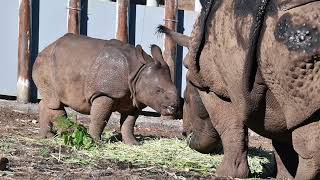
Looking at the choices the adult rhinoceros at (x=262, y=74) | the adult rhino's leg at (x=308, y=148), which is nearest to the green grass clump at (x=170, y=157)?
the adult rhinoceros at (x=262, y=74)

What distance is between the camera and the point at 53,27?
13383 mm

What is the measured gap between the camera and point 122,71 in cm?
945

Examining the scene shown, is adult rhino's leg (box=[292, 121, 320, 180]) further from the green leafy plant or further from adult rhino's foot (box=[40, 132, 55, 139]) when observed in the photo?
adult rhino's foot (box=[40, 132, 55, 139])

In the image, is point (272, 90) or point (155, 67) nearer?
point (272, 90)

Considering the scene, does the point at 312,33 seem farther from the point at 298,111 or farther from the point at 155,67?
the point at 155,67

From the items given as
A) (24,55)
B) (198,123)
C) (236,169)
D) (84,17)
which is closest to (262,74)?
(236,169)

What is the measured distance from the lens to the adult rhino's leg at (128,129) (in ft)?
31.5

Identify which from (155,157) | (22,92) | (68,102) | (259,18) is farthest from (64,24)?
(259,18)

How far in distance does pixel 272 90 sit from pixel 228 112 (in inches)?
37.3

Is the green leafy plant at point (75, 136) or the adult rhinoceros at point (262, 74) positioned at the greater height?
the adult rhinoceros at point (262, 74)

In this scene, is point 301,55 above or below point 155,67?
above

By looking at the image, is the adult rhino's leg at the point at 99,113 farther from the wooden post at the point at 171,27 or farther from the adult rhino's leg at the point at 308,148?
the adult rhino's leg at the point at 308,148

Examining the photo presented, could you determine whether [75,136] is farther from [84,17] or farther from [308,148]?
[84,17]

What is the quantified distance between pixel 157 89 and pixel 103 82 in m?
0.59
